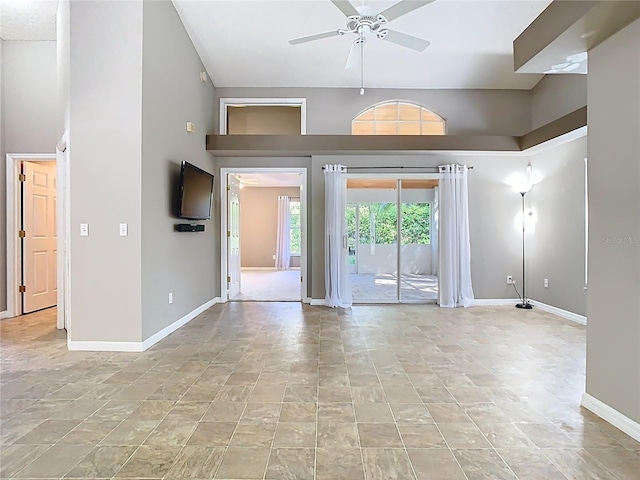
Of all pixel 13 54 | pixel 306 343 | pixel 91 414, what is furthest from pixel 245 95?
pixel 91 414

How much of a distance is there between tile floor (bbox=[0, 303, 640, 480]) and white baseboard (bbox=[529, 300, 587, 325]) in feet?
2.28

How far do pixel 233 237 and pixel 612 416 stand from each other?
18.5 ft

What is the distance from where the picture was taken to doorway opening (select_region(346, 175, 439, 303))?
612 centimetres

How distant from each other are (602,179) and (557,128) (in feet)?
9.43

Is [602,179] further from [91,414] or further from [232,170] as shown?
[232,170]

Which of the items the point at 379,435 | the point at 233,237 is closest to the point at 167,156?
the point at 233,237

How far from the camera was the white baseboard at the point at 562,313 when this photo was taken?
15.8ft

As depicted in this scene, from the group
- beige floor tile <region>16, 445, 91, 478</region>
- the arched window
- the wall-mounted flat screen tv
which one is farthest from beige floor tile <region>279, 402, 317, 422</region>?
the arched window

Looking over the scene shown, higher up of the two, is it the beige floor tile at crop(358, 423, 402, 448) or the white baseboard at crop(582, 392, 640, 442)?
the white baseboard at crop(582, 392, 640, 442)

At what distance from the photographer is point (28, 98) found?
5180 millimetres

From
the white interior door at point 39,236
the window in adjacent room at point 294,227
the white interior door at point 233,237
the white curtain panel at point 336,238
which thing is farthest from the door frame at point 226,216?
the window in adjacent room at point 294,227

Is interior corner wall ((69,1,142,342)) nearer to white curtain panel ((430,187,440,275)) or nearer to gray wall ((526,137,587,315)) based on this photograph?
white curtain panel ((430,187,440,275))

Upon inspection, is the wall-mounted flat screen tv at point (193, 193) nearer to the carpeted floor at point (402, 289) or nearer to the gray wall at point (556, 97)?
the carpeted floor at point (402, 289)

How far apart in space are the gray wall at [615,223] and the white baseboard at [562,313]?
2834 mm
